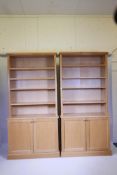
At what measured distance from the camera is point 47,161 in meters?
4.01

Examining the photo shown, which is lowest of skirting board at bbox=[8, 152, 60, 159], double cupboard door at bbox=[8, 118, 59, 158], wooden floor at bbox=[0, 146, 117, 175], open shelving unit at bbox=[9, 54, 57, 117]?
wooden floor at bbox=[0, 146, 117, 175]

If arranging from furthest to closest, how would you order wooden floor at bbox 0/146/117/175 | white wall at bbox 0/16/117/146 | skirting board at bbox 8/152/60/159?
white wall at bbox 0/16/117/146 < skirting board at bbox 8/152/60/159 < wooden floor at bbox 0/146/117/175

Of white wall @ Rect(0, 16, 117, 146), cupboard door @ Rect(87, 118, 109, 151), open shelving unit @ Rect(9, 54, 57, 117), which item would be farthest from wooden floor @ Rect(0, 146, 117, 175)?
white wall @ Rect(0, 16, 117, 146)

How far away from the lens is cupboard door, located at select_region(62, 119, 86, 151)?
169 inches

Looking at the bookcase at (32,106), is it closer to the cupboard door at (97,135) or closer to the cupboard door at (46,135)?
the cupboard door at (46,135)

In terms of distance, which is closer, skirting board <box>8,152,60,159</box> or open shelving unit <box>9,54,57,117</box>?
skirting board <box>8,152,60,159</box>

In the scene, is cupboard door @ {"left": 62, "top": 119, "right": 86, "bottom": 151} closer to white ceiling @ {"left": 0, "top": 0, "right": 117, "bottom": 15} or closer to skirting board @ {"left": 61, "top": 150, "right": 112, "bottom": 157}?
skirting board @ {"left": 61, "top": 150, "right": 112, "bottom": 157}

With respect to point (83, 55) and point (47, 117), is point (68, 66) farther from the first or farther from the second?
point (47, 117)

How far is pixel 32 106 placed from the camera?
15.9 ft

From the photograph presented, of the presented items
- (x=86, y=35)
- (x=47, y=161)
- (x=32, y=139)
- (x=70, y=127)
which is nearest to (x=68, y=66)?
(x=86, y=35)

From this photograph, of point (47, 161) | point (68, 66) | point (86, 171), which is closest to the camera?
point (86, 171)

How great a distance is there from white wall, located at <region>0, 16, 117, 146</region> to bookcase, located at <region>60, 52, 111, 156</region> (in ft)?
1.48

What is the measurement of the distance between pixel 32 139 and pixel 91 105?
163 cm

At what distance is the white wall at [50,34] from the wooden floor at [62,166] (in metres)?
1.31
